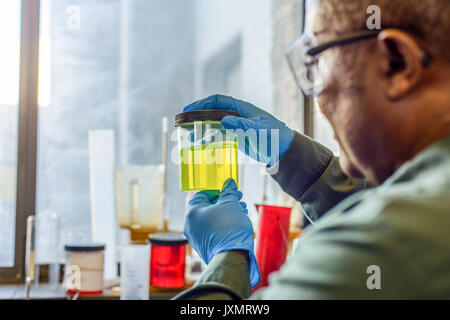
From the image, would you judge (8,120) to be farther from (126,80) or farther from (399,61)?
(399,61)

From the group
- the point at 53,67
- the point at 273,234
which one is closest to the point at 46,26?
the point at 53,67

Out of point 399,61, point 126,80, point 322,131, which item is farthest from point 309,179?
point 126,80

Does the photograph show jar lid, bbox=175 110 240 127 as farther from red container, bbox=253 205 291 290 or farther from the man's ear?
red container, bbox=253 205 291 290

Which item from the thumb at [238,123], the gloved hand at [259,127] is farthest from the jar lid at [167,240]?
the thumb at [238,123]

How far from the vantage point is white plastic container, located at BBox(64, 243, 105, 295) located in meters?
1.71

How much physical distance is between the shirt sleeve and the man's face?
428mm

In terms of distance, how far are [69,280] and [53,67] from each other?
0.96 meters

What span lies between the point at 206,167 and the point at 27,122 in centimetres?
133

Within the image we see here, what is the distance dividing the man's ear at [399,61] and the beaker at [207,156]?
0.47 metres

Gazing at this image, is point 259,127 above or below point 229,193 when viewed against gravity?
above

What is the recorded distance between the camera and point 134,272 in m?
1.65

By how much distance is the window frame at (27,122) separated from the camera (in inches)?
81.0

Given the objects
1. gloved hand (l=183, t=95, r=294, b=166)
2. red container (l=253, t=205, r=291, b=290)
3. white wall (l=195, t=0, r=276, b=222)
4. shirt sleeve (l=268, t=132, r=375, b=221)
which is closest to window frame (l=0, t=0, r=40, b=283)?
white wall (l=195, t=0, r=276, b=222)

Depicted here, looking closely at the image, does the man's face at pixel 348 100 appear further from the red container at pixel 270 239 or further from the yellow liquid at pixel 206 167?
the red container at pixel 270 239
